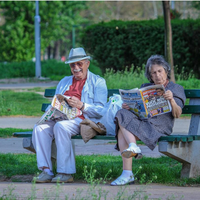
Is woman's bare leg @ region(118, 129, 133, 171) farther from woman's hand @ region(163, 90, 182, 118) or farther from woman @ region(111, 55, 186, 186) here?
woman's hand @ region(163, 90, 182, 118)

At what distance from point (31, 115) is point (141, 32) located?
30.9 feet

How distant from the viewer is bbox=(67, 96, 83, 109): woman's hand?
515cm

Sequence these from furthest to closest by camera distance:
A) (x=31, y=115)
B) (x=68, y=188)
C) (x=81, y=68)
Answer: (x=31, y=115) → (x=81, y=68) → (x=68, y=188)

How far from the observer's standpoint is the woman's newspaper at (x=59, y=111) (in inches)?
200

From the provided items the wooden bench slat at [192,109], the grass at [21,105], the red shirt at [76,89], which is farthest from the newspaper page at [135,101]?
the grass at [21,105]

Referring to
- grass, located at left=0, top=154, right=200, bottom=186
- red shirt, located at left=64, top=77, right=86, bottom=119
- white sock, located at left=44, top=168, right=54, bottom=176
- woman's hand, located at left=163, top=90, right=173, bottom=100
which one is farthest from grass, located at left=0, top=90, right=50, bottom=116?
woman's hand, located at left=163, top=90, right=173, bottom=100

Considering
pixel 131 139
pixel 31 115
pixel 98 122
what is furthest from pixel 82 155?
pixel 31 115

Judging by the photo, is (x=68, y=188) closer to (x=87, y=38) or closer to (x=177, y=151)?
(x=177, y=151)

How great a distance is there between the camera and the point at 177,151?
4.76 metres

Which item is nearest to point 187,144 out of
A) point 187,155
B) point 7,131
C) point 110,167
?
point 187,155

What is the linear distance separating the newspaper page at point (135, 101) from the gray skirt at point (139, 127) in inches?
2.0

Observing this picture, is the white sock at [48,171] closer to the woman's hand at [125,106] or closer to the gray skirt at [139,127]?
the gray skirt at [139,127]

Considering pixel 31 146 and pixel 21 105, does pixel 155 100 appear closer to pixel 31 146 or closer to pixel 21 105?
pixel 31 146

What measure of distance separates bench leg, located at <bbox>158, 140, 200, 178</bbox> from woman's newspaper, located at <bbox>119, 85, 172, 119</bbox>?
35 cm
